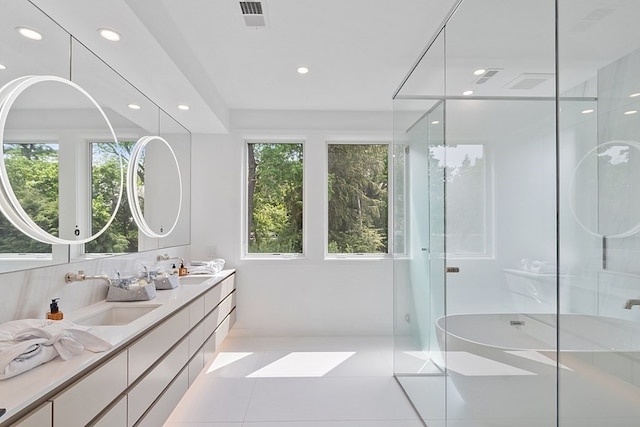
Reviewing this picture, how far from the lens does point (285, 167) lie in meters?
4.21

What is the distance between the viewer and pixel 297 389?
271 centimetres

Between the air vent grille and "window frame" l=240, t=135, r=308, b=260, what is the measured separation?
1.99 metres

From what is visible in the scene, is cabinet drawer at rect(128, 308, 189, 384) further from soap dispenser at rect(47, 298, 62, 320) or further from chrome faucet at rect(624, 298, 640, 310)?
chrome faucet at rect(624, 298, 640, 310)

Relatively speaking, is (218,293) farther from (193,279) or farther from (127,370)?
Answer: (127,370)

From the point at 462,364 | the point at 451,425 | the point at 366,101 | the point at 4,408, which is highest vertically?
the point at 366,101

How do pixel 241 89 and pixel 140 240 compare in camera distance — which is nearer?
pixel 140 240

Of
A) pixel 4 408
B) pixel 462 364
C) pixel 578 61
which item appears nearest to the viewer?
pixel 4 408

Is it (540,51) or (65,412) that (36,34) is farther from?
(540,51)

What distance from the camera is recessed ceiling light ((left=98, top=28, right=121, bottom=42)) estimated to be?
180 cm

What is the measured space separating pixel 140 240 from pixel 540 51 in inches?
115

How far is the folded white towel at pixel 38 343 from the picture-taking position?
1.13 metres

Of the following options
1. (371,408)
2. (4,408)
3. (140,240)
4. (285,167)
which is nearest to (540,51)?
(4,408)

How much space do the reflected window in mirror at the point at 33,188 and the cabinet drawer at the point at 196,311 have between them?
3.20 ft

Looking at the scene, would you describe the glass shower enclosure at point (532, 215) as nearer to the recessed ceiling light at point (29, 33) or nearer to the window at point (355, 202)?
the window at point (355, 202)
